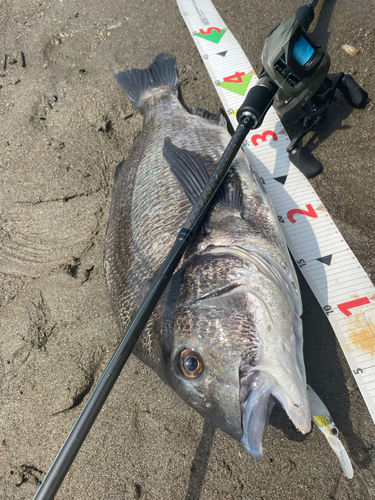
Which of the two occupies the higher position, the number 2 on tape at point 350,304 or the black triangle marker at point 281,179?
the black triangle marker at point 281,179

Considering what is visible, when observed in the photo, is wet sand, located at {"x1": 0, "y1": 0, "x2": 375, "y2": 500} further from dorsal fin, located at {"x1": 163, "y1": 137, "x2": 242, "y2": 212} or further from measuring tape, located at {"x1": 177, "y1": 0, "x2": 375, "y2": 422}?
dorsal fin, located at {"x1": 163, "y1": 137, "x2": 242, "y2": 212}

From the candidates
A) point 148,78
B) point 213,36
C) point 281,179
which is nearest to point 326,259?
point 281,179

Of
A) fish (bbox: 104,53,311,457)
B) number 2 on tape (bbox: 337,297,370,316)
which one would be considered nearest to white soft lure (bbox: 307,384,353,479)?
fish (bbox: 104,53,311,457)

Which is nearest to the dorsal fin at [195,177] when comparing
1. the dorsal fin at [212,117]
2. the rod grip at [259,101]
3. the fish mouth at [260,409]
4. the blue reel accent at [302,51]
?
the rod grip at [259,101]

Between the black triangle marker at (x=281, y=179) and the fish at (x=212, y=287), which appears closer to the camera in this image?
the fish at (x=212, y=287)

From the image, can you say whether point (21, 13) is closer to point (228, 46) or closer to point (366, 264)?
point (228, 46)

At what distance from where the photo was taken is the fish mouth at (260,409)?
5.65 ft

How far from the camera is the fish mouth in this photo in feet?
5.65

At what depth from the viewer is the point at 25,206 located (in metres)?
3.78

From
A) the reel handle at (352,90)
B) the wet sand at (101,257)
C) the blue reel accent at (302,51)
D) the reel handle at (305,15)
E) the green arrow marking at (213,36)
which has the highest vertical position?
the reel handle at (305,15)

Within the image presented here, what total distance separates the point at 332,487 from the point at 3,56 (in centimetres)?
607

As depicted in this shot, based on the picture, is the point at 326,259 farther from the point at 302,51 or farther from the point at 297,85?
the point at 302,51

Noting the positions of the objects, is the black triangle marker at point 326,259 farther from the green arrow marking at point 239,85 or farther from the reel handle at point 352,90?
the green arrow marking at point 239,85

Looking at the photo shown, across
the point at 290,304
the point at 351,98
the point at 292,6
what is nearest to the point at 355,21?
the point at 292,6
